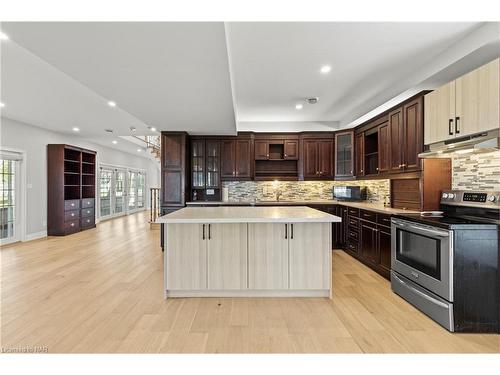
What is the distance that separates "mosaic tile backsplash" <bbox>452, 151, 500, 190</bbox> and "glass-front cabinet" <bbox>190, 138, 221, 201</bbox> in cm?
435

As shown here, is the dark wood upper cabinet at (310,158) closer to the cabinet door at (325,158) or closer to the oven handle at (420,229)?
the cabinet door at (325,158)

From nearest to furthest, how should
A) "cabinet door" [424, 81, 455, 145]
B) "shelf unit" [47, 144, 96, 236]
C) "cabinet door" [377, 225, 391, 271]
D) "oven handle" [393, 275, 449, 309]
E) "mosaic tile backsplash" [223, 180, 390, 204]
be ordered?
1. "oven handle" [393, 275, 449, 309]
2. "cabinet door" [424, 81, 455, 145]
3. "cabinet door" [377, 225, 391, 271]
4. "mosaic tile backsplash" [223, 180, 390, 204]
5. "shelf unit" [47, 144, 96, 236]

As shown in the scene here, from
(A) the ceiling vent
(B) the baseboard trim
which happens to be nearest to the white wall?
(B) the baseboard trim

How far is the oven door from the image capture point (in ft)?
7.80

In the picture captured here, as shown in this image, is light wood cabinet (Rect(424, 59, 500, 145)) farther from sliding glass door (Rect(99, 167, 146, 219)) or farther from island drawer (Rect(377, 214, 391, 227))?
sliding glass door (Rect(99, 167, 146, 219))

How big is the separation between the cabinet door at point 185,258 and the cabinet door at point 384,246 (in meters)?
2.38

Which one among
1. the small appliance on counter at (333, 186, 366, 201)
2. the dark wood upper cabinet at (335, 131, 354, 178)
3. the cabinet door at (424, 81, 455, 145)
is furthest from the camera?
the dark wood upper cabinet at (335, 131, 354, 178)

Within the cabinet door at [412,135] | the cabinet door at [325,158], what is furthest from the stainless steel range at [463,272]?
the cabinet door at [325,158]

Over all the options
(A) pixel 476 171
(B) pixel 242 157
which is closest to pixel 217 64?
(A) pixel 476 171

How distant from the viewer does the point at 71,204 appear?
7004 millimetres

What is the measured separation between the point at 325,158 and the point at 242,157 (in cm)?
186

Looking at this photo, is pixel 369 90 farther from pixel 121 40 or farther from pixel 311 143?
pixel 121 40

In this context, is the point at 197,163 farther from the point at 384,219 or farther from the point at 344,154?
the point at 384,219
